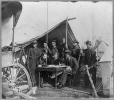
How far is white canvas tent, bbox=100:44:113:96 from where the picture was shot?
645 cm

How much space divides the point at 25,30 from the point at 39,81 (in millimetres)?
1433

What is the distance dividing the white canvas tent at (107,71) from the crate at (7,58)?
2.48m

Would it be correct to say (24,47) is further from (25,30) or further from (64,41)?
(64,41)

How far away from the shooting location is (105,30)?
6438mm

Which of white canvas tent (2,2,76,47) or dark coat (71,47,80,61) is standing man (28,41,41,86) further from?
dark coat (71,47,80,61)

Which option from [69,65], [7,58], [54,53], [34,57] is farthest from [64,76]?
[7,58]

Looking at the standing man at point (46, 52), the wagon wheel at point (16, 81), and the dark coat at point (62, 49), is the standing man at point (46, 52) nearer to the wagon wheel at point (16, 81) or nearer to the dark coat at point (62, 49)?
the dark coat at point (62, 49)

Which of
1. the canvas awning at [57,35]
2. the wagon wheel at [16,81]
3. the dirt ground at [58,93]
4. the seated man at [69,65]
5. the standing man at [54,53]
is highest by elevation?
the canvas awning at [57,35]

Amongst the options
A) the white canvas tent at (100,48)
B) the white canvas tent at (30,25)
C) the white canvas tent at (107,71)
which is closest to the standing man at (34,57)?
the white canvas tent at (30,25)

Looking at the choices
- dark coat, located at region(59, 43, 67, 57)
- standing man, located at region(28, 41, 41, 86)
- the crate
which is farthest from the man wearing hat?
the crate

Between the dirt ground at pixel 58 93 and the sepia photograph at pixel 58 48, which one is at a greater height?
the sepia photograph at pixel 58 48

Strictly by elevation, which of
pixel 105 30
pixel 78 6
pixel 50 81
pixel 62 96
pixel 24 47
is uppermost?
pixel 78 6

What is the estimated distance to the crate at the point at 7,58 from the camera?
6453mm

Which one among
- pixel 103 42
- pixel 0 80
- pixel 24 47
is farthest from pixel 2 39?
pixel 103 42
